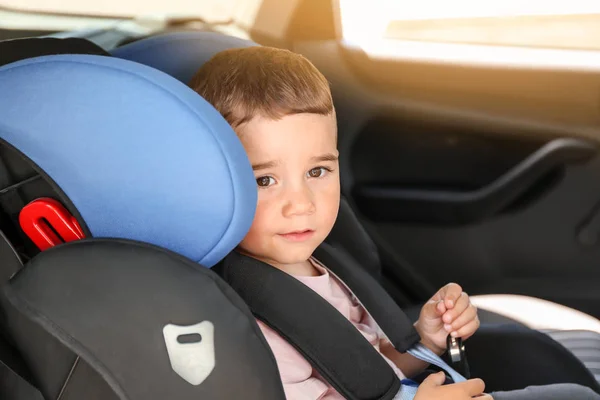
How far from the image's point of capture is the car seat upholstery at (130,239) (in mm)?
765

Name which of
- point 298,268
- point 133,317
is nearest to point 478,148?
point 298,268

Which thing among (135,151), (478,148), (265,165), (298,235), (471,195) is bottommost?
(471,195)

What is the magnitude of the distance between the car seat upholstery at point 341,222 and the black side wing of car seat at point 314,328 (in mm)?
309

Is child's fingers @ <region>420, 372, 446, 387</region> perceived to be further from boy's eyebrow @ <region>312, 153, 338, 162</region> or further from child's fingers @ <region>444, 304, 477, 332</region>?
boy's eyebrow @ <region>312, 153, 338, 162</region>

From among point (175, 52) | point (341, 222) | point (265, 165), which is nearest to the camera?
point (265, 165)

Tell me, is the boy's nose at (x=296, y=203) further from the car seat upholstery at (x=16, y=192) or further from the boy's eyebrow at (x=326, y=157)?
the car seat upholstery at (x=16, y=192)

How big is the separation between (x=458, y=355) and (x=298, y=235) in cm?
34

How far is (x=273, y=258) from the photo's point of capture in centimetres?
108

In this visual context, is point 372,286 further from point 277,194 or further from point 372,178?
point 372,178

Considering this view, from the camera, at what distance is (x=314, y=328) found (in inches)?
38.3

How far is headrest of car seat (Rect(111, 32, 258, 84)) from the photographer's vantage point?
3.61ft

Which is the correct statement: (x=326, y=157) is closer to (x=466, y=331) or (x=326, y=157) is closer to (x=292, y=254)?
(x=292, y=254)

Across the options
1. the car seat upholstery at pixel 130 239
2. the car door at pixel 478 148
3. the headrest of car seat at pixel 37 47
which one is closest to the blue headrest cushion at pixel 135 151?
the car seat upholstery at pixel 130 239

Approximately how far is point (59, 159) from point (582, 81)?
1.48 m
